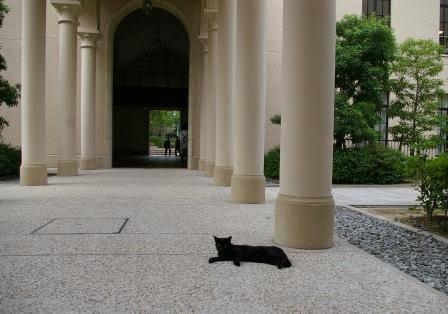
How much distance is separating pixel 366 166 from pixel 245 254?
11646mm

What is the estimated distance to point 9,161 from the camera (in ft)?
55.3

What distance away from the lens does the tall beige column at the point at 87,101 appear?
65.5 ft

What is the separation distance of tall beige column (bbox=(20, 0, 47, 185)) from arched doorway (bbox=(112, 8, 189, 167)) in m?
10.9

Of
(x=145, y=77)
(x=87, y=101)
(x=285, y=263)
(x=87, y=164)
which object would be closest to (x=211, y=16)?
(x=87, y=101)

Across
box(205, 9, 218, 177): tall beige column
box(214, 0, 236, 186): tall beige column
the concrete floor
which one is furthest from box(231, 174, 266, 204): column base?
box(205, 9, 218, 177): tall beige column

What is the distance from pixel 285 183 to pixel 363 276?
5.67 ft

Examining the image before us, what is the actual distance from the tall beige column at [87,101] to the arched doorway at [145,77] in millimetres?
4199

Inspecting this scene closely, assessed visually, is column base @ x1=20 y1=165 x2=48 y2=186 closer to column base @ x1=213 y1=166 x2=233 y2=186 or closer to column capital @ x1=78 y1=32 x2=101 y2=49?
column base @ x1=213 y1=166 x2=233 y2=186

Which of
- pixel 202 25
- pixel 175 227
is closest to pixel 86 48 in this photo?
pixel 202 25

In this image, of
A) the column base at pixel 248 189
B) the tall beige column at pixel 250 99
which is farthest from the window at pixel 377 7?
the column base at pixel 248 189

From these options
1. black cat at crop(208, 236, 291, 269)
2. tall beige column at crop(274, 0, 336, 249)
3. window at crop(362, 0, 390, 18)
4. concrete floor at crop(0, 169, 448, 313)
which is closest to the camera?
concrete floor at crop(0, 169, 448, 313)

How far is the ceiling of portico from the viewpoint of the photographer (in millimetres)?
25533

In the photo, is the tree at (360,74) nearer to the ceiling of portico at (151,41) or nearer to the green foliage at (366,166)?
the green foliage at (366,166)

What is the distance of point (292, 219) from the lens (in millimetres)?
6043
